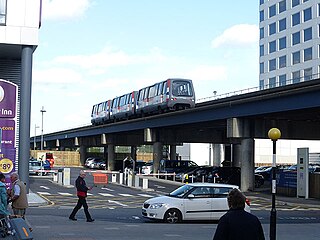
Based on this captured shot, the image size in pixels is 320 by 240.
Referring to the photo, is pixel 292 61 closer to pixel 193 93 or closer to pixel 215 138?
pixel 215 138

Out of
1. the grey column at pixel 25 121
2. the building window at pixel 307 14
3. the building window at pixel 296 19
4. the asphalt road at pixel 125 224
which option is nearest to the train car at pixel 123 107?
the building window at pixel 307 14

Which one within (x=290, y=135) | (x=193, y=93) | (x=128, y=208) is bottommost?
(x=128, y=208)

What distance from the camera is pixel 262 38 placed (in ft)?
299

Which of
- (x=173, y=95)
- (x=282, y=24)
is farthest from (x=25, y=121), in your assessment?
(x=282, y=24)

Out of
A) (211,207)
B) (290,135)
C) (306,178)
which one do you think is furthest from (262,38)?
(211,207)

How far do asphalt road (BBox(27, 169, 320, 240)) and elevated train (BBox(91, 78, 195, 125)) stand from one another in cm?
2217

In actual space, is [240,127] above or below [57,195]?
above

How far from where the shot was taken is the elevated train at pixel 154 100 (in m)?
53.7

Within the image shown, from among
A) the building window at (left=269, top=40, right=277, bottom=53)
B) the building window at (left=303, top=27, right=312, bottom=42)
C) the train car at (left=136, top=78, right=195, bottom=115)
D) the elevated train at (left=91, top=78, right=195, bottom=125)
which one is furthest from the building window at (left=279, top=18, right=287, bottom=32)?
the train car at (left=136, top=78, right=195, bottom=115)

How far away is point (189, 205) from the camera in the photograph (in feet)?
69.5

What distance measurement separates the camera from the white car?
829 inches

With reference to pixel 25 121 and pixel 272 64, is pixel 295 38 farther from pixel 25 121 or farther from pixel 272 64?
pixel 25 121

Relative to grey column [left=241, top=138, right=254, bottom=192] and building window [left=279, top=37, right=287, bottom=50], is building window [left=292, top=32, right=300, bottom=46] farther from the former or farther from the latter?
grey column [left=241, top=138, right=254, bottom=192]

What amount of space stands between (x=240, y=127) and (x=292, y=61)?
138 ft
